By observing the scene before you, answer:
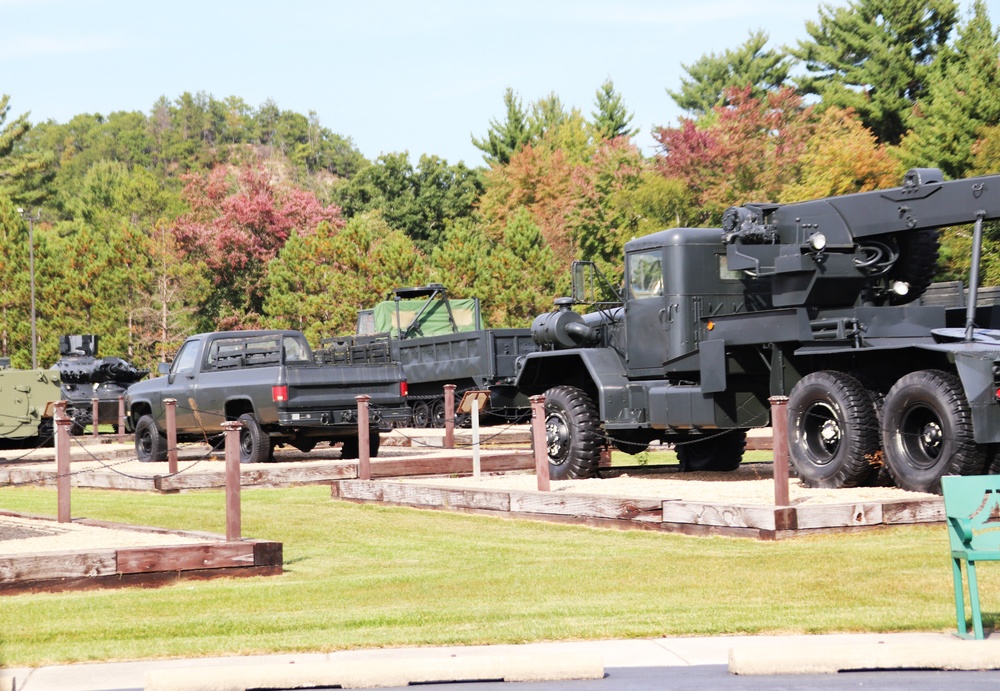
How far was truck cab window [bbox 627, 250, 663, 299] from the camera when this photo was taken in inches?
674

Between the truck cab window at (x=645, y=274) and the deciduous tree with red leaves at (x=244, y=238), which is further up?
the deciduous tree with red leaves at (x=244, y=238)

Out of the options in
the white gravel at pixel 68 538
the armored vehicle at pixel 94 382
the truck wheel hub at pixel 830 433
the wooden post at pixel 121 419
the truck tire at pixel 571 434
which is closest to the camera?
the white gravel at pixel 68 538

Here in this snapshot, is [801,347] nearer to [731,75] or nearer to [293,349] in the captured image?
[293,349]

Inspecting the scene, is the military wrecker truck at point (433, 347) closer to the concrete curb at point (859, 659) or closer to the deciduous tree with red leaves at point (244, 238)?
the concrete curb at point (859, 659)

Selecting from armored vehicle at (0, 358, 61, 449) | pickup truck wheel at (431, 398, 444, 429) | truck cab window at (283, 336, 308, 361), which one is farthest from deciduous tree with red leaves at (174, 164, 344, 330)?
truck cab window at (283, 336, 308, 361)

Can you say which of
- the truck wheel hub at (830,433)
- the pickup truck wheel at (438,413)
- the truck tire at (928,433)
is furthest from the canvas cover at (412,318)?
the truck tire at (928,433)

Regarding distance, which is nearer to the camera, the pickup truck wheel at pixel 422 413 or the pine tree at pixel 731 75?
the pickup truck wheel at pixel 422 413

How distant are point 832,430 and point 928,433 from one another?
3.91 ft

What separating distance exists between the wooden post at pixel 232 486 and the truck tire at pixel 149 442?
12.7 m

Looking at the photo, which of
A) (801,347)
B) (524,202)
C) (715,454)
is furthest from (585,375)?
(524,202)

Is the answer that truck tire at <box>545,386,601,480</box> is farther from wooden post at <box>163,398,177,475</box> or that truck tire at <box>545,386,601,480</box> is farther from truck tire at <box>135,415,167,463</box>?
truck tire at <box>135,415,167,463</box>

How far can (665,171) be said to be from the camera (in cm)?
5775

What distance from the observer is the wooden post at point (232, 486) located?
12.0 m

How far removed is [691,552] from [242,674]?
579 cm
